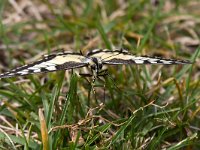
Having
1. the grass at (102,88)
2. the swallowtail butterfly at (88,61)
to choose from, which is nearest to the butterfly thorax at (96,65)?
the swallowtail butterfly at (88,61)

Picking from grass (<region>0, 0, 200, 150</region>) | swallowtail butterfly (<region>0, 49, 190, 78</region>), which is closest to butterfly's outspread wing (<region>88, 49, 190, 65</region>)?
swallowtail butterfly (<region>0, 49, 190, 78</region>)

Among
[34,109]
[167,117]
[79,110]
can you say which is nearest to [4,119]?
[34,109]

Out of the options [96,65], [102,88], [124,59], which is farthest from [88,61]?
[102,88]

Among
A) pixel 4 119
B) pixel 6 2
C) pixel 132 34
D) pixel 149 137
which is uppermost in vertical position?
pixel 6 2

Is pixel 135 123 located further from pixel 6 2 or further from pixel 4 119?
pixel 6 2

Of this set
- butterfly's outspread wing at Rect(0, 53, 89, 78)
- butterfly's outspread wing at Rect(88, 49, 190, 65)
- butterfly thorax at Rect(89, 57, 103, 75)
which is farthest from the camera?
butterfly thorax at Rect(89, 57, 103, 75)

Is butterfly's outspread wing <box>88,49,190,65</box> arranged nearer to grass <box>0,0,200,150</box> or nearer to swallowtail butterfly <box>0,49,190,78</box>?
swallowtail butterfly <box>0,49,190,78</box>

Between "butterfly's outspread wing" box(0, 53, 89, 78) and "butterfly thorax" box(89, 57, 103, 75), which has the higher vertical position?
"butterfly's outspread wing" box(0, 53, 89, 78)

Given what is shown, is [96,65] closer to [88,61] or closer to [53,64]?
[88,61]
